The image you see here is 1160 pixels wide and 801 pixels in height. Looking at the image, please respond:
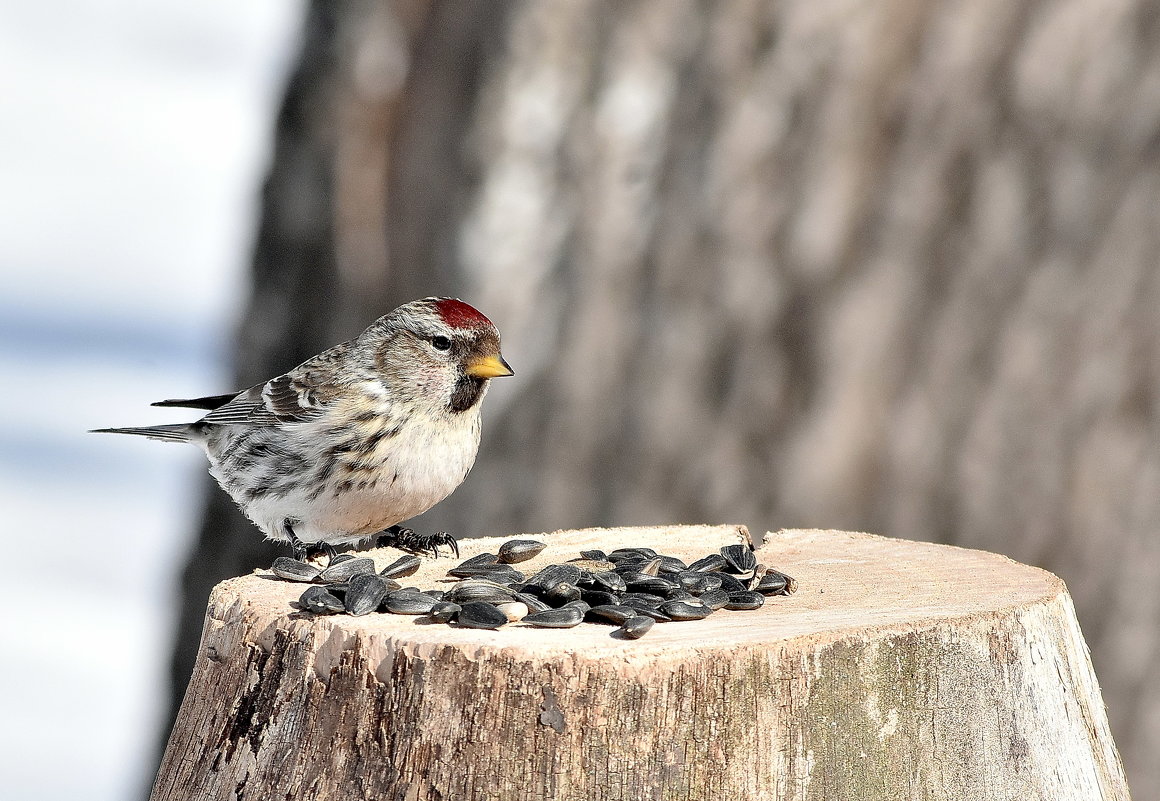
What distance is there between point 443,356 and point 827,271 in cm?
122

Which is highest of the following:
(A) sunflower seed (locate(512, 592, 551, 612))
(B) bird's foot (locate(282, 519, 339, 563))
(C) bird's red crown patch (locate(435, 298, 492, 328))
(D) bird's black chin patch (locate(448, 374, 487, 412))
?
(C) bird's red crown patch (locate(435, 298, 492, 328))

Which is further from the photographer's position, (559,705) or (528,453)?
(528,453)

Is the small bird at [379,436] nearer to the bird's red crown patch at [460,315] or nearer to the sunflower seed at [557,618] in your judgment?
the bird's red crown patch at [460,315]

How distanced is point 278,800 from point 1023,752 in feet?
3.76

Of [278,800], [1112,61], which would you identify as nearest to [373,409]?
[278,800]

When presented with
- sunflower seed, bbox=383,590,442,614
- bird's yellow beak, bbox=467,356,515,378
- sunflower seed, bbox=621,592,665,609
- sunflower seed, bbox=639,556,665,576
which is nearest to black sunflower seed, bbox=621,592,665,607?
sunflower seed, bbox=621,592,665,609

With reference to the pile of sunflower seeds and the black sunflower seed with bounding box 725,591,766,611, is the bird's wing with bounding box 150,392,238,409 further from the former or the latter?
the black sunflower seed with bounding box 725,591,766,611

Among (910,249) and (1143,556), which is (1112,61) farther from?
(1143,556)

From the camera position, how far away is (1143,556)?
3.47 metres

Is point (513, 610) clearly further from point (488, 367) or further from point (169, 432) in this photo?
point (169, 432)

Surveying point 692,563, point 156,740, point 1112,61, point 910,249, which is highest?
point 1112,61

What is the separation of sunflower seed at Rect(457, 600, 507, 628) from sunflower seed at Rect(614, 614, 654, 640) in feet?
0.62

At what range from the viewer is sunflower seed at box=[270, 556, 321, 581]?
233cm

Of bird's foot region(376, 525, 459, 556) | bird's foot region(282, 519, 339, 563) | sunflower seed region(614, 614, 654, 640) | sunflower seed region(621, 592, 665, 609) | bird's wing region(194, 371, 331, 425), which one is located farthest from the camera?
bird's wing region(194, 371, 331, 425)
